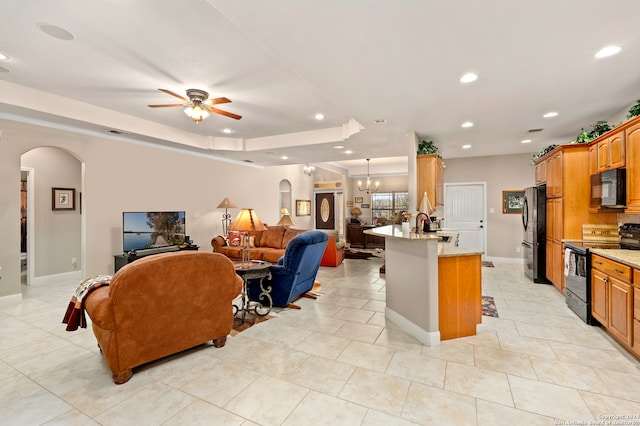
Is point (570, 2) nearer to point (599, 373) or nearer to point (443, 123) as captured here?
point (443, 123)

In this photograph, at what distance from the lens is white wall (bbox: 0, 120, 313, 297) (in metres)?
4.13

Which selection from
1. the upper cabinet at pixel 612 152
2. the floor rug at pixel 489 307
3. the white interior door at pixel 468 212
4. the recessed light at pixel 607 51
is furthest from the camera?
the white interior door at pixel 468 212

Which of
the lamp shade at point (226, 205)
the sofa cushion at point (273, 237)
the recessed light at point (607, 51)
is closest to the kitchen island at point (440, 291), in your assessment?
the recessed light at point (607, 51)

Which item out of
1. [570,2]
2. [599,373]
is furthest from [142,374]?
[570,2]

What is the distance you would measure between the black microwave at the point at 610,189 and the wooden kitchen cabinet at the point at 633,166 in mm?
138

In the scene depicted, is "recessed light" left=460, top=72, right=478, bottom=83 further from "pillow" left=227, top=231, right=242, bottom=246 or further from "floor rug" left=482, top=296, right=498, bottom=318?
"pillow" left=227, top=231, right=242, bottom=246

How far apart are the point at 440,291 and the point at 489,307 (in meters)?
1.46

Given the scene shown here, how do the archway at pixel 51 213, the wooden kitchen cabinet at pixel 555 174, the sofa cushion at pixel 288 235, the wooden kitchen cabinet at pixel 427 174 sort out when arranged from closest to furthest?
the wooden kitchen cabinet at pixel 555 174
the wooden kitchen cabinet at pixel 427 174
the archway at pixel 51 213
the sofa cushion at pixel 288 235

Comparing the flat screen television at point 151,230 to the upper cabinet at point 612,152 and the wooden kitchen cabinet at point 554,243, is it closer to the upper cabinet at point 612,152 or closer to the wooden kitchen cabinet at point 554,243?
the wooden kitchen cabinet at point 554,243

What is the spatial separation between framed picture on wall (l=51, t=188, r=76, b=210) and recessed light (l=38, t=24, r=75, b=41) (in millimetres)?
4024

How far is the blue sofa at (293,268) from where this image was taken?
3719 mm

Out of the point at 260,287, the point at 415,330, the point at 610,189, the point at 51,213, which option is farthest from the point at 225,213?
the point at 610,189

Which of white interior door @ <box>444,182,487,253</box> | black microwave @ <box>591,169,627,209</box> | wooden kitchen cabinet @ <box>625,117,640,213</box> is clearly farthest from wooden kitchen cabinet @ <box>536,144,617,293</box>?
white interior door @ <box>444,182,487,253</box>

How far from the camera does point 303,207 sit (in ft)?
32.9
